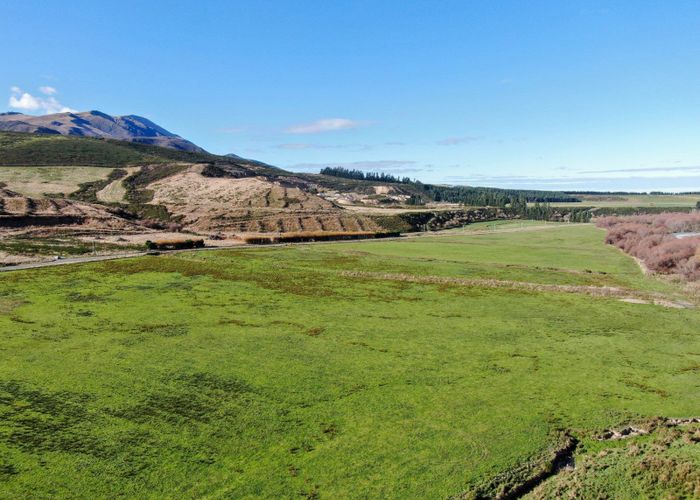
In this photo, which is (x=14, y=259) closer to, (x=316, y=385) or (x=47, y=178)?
(x=316, y=385)

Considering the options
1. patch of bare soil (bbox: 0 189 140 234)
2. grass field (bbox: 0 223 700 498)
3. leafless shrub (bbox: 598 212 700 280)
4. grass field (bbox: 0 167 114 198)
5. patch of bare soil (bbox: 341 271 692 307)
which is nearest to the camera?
grass field (bbox: 0 223 700 498)

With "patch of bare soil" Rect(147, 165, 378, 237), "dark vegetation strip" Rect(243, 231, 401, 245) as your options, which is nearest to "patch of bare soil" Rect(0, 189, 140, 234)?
"patch of bare soil" Rect(147, 165, 378, 237)

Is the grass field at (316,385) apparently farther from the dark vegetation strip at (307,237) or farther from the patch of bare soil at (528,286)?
the dark vegetation strip at (307,237)

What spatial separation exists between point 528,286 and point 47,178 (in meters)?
143

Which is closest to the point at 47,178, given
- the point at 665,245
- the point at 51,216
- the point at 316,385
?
the point at 51,216

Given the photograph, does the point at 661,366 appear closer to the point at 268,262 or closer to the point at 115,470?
the point at 115,470

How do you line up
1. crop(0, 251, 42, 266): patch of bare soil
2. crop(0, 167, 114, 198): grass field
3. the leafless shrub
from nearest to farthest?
crop(0, 251, 42, 266): patch of bare soil
the leafless shrub
crop(0, 167, 114, 198): grass field

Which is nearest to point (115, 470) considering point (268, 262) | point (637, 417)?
point (637, 417)

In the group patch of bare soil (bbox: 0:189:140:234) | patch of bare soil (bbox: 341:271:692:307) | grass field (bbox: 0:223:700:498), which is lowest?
grass field (bbox: 0:223:700:498)

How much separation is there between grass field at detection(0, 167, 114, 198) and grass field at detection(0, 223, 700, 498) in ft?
317

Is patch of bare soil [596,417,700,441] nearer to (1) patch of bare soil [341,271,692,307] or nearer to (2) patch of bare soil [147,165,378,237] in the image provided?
(1) patch of bare soil [341,271,692,307]

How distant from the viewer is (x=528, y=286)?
48188 mm

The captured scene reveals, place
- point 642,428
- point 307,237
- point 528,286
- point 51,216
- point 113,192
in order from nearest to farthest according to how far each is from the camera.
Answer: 1. point 642,428
2. point 528,286
3. point 51,216
4. point 307,237
5. point 113,192

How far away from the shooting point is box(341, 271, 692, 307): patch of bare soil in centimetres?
4278
